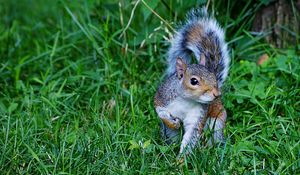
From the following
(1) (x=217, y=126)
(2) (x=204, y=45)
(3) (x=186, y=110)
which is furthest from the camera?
(2) (x=204, y=45)

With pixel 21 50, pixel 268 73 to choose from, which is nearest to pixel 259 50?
pixel 268 73

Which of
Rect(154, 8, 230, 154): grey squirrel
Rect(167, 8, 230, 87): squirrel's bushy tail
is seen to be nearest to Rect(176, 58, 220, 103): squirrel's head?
Rect(154, 8, 230, 154): grey squirrel

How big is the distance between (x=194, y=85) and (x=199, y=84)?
0.03 metres

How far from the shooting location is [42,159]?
3.44 meters

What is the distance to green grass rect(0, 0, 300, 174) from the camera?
Answer: 11.1 ft

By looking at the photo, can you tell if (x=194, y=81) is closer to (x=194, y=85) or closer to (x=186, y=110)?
(x=194, y=85)

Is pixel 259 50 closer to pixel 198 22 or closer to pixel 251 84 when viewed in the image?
pixel 251 84

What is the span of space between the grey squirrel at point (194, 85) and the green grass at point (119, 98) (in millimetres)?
119

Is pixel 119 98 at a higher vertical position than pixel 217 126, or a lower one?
lower

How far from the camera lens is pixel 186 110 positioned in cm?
356

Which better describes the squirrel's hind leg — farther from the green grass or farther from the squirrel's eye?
the squirrel's eye

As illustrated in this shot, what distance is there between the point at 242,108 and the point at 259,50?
732mm

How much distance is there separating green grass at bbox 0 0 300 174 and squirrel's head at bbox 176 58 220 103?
26 cm

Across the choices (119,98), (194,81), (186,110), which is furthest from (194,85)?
(119,98)
